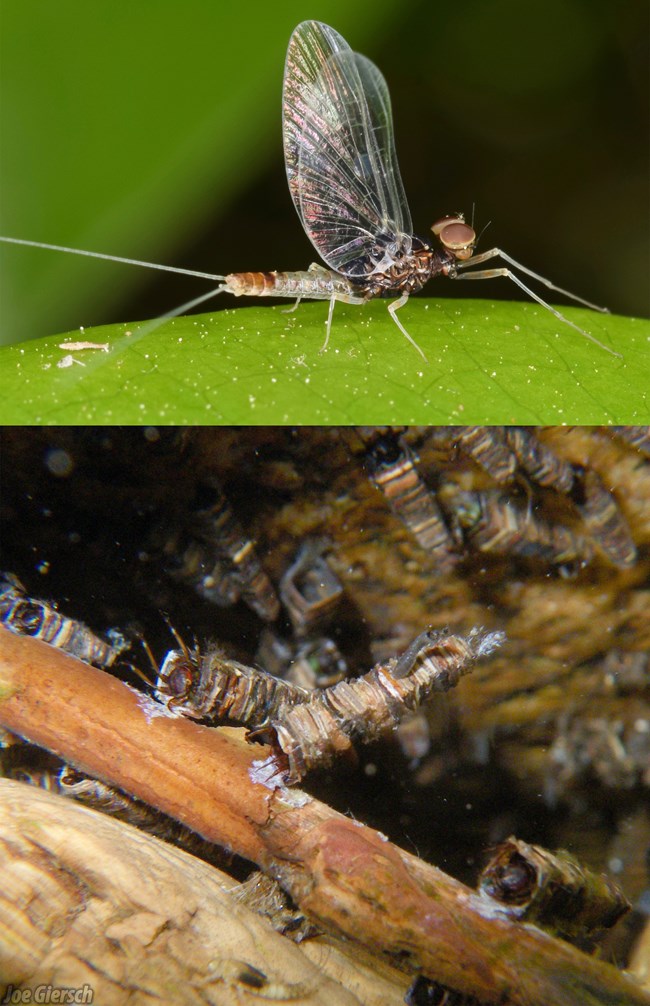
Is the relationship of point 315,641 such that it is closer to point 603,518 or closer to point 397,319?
point 603,518

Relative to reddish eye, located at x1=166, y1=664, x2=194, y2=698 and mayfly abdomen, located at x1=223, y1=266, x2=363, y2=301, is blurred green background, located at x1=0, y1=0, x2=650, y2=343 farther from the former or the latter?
reddish eye, located at x1=166, y1=664, x2=194, y2=698

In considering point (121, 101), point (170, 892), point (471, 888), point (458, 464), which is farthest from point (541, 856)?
point (121, 101)

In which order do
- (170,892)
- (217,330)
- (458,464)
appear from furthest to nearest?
(217,330) → (458,464) → (170,892)

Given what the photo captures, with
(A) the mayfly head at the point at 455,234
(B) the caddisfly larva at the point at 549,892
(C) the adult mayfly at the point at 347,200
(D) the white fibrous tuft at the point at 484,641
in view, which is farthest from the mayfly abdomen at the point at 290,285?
(B) the caddisfly larva at the point at 549,892

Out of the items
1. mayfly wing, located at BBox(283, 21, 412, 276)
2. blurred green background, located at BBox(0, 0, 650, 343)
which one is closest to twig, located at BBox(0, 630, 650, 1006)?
blurred green background, located at BBox(0, 0, 650, 343)

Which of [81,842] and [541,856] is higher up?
[81,842]

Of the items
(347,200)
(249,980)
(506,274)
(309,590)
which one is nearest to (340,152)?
(347,200)

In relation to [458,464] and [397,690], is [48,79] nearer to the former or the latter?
[458,464]
